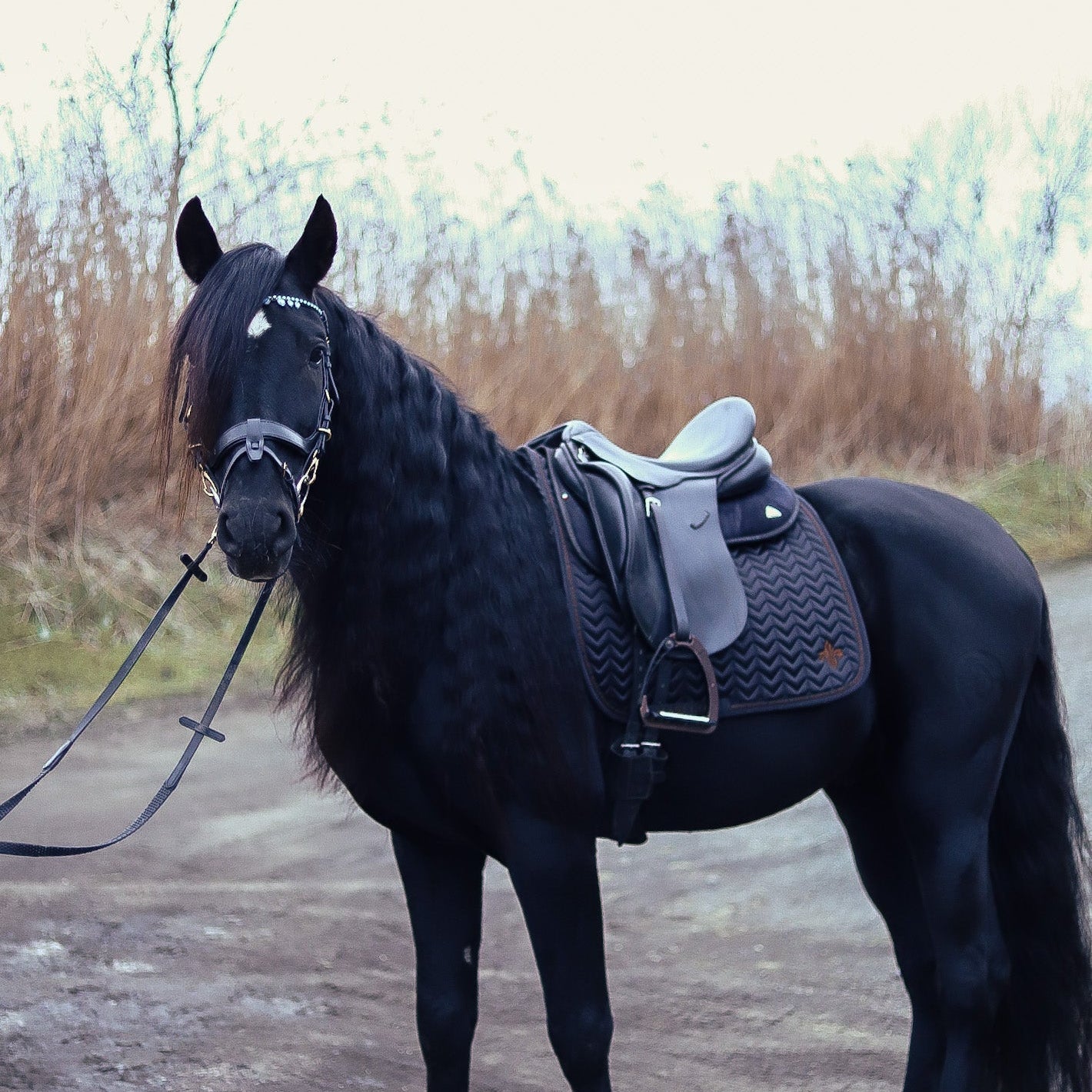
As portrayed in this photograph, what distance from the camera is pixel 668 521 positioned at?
2.34 metres

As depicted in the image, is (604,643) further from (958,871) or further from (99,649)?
(99,649)

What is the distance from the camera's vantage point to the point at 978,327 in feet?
28.3

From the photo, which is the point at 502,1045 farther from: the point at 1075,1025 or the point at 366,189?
the point at 366,189

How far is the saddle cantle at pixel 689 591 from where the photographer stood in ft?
7.29

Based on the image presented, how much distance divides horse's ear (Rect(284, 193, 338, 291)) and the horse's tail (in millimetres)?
1718

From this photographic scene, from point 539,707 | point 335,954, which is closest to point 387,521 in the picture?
point 539,707

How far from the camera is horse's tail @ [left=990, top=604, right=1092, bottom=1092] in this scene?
2.53 meters

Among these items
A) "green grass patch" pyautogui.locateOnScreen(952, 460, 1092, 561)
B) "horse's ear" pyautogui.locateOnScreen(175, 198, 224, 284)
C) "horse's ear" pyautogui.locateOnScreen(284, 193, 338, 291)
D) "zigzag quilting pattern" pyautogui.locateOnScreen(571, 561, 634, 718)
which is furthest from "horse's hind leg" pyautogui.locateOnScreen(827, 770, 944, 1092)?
"green grass patch" pyautogui.locateOnScreen(952, 460, 1092, 561)

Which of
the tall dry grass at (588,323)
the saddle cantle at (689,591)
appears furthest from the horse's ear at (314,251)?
the tall dry grass at (588,323)

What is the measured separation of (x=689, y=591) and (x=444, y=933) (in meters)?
0.78

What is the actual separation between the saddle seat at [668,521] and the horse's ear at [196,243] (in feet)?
2.38

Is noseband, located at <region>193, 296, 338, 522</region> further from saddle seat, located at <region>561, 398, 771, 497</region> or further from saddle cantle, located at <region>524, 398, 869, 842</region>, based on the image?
saddle seat, located at <region>561, 398, 771, 497</region>

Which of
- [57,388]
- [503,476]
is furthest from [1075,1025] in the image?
[57,388]

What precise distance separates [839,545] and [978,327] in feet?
22.1
